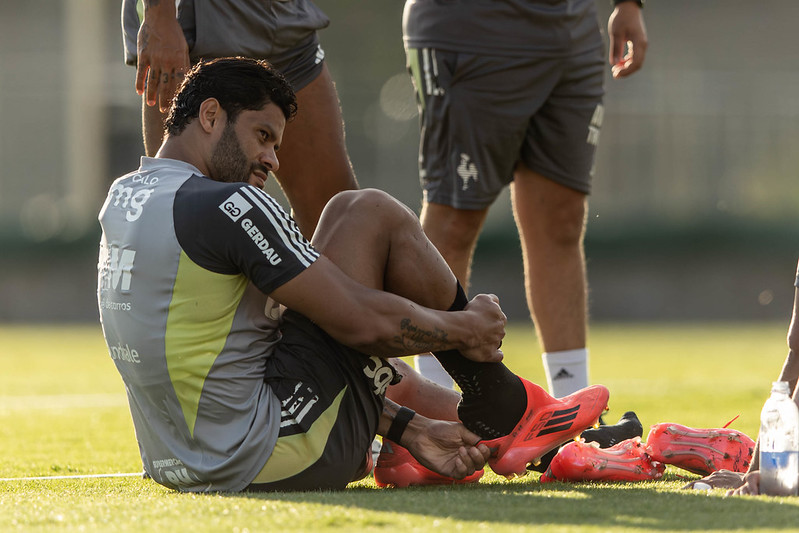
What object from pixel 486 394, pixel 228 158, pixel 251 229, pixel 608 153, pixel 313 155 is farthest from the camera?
pixel 608 153

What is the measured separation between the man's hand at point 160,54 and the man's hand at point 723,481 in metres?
1.99

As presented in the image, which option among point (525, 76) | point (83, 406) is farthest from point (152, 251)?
point (83, 406)

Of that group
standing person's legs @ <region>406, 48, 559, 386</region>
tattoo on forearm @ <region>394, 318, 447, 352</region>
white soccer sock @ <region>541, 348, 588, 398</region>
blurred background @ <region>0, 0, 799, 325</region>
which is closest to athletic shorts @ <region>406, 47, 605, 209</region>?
standing person's legs @ <region>406, 48, 559, 386</region>

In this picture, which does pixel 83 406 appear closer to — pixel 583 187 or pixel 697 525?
pixel 583 187

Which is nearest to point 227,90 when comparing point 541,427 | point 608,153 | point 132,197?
point 132,197

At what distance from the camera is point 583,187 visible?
471 cm

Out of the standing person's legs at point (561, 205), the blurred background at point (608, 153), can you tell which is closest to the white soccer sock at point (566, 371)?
the standing person's legs at point (561, 205)

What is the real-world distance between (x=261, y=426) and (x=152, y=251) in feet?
1.77

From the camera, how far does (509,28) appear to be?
15.4 ft

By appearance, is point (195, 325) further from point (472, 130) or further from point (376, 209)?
point (472, 130)

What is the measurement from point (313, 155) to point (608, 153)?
17.0 metres

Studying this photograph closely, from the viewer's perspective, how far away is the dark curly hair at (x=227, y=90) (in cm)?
331

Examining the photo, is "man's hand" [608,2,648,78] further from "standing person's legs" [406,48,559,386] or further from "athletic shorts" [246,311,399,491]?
"athletic shorts" [246,311,399,491]

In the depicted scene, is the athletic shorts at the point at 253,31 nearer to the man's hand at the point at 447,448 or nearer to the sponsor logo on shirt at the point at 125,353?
the sponsor logo on shirt at the point at 125,353
